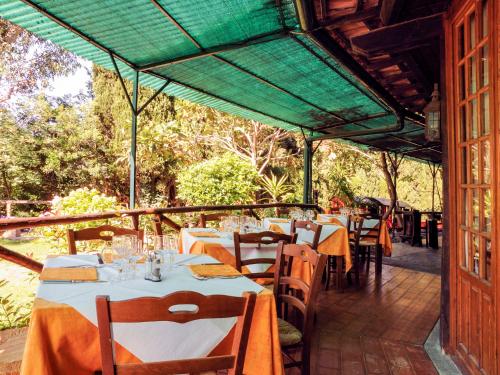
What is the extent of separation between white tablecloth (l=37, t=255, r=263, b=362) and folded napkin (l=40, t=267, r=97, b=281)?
0.28ft

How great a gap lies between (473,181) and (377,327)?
5.60ft

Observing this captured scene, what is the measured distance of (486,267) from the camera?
7.67 ft

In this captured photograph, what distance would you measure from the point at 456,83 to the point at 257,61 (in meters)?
2.36

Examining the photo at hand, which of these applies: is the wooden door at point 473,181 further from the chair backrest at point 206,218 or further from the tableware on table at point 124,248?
the chair backrest at point 206,218

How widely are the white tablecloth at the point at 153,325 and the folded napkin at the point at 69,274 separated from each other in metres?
0.08

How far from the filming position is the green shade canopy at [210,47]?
10.8 ft

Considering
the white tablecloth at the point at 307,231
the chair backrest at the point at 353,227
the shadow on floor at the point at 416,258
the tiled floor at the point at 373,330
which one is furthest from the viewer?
the shadow on floor at the point at 416,258

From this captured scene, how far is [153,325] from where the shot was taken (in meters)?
1.49

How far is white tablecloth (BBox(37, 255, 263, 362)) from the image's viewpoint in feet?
4.81

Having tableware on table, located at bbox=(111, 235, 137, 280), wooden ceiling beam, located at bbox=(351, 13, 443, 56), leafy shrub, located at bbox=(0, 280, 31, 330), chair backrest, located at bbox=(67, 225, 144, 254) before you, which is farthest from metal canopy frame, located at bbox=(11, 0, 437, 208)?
tableware on table, located at bbox=(111, 235, 137, 280)

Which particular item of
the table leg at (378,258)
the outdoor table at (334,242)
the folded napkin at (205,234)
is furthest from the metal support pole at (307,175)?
the folded napkin at (205,234)

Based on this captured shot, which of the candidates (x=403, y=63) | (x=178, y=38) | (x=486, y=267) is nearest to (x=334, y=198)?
(x=403, y=63)

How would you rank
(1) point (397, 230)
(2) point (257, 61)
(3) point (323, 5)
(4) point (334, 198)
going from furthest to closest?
(4) point (334, 198) < (1) point (397, 230) < (2) point (257, 61) < (3) point (323, 5)

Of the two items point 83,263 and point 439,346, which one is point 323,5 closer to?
point 83,263
